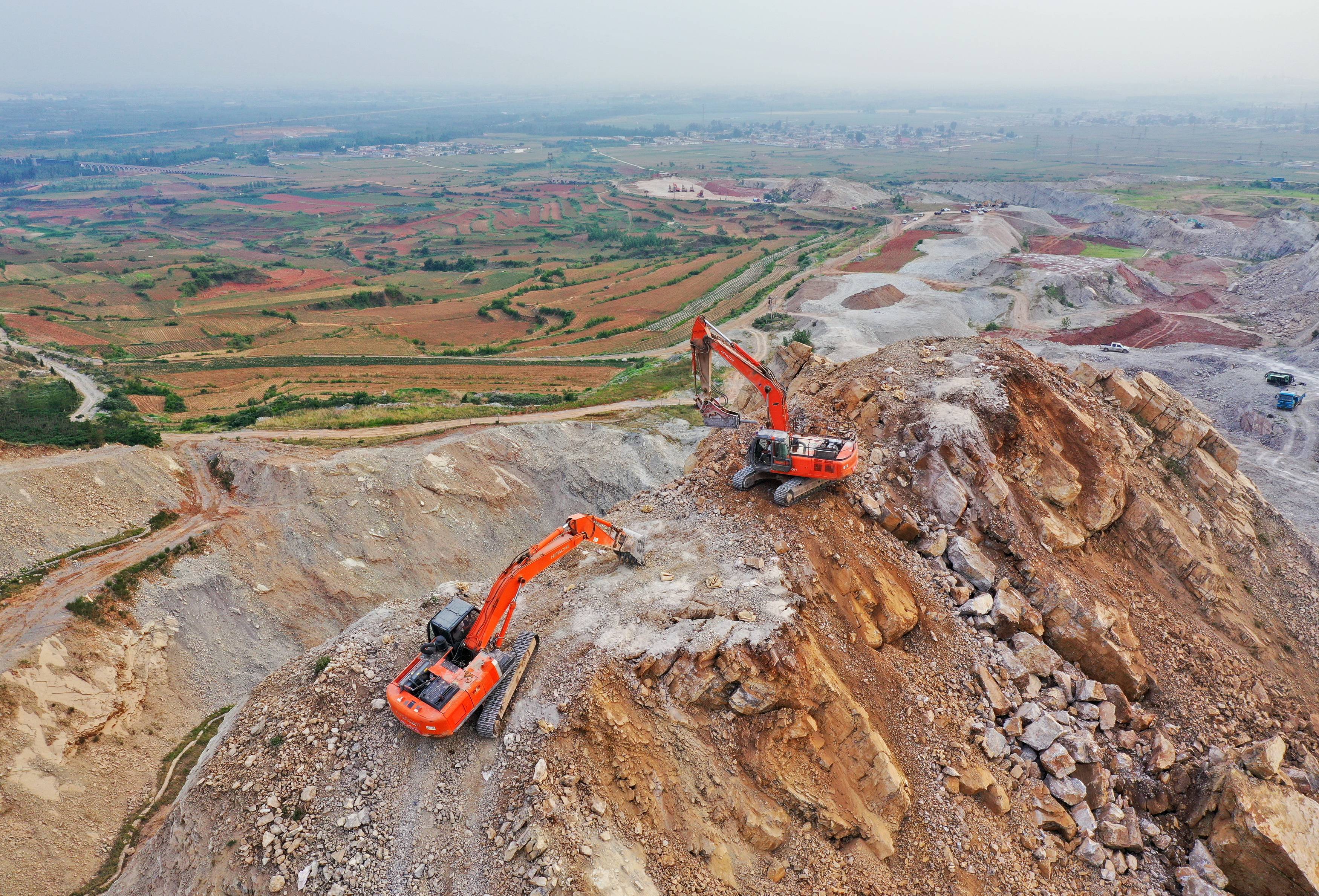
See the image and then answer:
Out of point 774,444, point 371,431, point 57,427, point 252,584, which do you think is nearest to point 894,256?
point 371,431

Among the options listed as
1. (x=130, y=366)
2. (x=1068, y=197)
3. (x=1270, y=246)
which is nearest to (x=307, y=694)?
(x=130, y=366)

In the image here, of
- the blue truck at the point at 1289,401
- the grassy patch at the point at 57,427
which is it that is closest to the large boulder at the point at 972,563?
the grassy patch at the point at 57,427

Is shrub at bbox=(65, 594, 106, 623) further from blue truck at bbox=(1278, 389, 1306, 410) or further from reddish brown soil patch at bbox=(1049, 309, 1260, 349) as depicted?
reddish brown soil patch at bbox=(1049, 309, 1260, 349)

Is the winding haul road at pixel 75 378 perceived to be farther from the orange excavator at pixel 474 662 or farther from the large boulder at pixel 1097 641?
the large boulder at pixel 1097 641

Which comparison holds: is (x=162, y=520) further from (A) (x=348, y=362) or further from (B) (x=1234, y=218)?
(B) (x=1234, y=218)

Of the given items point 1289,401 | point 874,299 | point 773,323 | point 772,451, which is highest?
→ point 772,451

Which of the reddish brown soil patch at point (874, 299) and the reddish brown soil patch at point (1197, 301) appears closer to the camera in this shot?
the reddish brown soil patch at point (874, 299)

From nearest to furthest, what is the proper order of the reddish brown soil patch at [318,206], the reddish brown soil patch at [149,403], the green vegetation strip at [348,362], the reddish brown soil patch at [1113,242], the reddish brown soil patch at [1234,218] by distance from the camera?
the reddish brown soil patch at [149,403], the green vegetation strip at [348,362], the reddish brown soil patch at [1113,242], the reddish brown soil patch at [1234,218], the reddish brown soil patch at [318,206]
